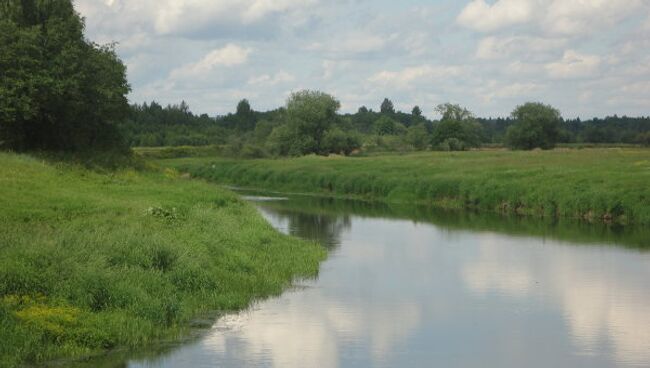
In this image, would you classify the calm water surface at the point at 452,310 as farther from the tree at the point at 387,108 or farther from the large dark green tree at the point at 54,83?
the tree at the point at 387,108

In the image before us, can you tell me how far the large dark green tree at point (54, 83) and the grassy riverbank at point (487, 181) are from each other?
1846 centimetres

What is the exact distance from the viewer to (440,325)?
17.8 metres

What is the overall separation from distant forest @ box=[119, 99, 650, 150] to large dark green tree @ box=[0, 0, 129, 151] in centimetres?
3683

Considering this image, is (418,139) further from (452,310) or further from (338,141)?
(452,310)

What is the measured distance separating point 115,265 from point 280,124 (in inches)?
3430

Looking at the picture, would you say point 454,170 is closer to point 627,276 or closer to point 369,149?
point 627,276

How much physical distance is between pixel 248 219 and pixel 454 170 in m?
30.3

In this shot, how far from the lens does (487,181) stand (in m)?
48.0

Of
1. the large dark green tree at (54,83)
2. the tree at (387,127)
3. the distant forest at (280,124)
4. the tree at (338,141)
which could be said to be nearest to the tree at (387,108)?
the distant forest at (280,124)

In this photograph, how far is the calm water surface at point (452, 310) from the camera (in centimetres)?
1516

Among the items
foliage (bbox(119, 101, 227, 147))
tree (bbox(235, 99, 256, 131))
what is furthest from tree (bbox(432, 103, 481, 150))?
tree (bbox(235, 99, 256, 131))

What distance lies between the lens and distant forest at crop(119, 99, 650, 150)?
352ft

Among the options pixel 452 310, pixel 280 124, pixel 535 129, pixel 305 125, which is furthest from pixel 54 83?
pixel 535 129

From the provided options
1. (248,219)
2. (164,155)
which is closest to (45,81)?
(248,219)
